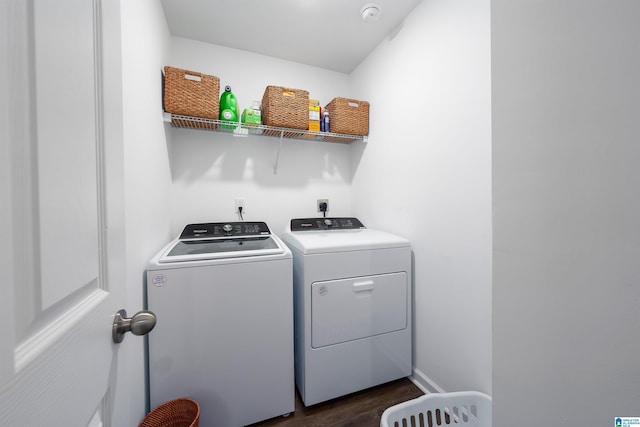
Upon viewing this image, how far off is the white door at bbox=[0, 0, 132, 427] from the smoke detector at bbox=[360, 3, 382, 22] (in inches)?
65.7

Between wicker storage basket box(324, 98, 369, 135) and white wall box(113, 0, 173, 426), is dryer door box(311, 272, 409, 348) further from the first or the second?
wicker storage basket box(324, 98, 369, 135)

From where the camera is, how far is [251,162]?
2211 millimetres

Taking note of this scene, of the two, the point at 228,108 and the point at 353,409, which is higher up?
the point at 228,108

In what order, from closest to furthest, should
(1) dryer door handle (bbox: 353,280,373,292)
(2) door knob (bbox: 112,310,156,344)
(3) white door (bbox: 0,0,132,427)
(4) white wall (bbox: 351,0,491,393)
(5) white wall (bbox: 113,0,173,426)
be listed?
(3) white door (bbox: 0,0,132,427)
(2) door knob (bbox: 112,310,156,344)
(5) white wall (bbox: 113,0,173,426)
(4) white wall (bbox: 351,0,491,393)
(1) dryer door handle (bbox: 353,280,373,292)

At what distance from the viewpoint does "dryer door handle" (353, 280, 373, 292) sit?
1.55 meters

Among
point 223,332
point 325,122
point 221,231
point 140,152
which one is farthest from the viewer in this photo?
point 325,122

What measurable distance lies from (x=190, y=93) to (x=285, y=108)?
26.7 inches

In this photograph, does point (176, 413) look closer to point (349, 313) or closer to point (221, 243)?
point (221, 243)

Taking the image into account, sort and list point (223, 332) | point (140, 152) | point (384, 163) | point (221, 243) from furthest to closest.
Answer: point (384, 163), point (221, 243), point (223, 332), point (140, 152)

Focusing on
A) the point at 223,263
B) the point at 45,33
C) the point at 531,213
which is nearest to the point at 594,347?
the point at 531,213

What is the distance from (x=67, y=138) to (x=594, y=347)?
3.02 feet

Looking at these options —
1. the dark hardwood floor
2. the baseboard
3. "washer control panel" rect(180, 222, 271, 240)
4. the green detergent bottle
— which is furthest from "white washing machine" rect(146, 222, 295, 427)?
the green detergent bottle

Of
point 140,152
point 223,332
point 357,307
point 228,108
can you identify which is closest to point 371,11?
point 228,108

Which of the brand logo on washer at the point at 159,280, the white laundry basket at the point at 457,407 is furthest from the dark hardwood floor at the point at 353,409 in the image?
the brand logo on washer at the point at 159,280
